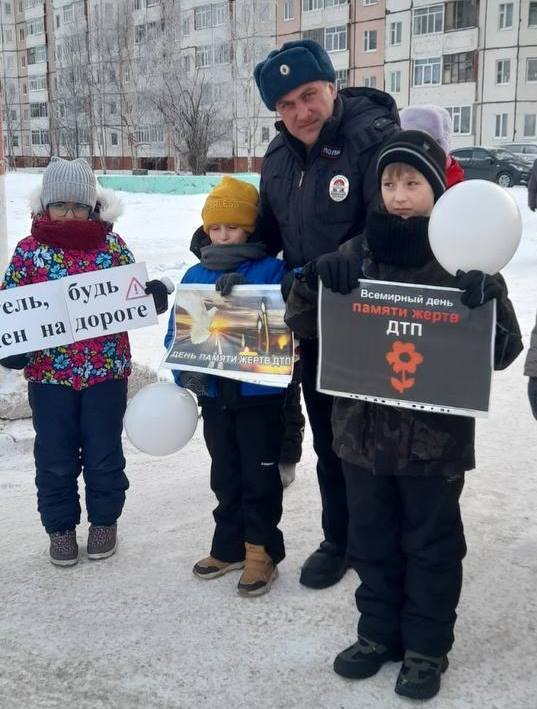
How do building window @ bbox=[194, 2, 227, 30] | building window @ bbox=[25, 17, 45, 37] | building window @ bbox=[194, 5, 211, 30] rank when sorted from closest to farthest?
building window @ bbox=[194, 2, 227, 30]
building window @ bbox=[194, 5, 211, 30]
building window @ bbox=[25, 17, 45, 37]

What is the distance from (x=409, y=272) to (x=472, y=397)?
44 centimetres

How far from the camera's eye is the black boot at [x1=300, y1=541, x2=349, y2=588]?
3307 mm

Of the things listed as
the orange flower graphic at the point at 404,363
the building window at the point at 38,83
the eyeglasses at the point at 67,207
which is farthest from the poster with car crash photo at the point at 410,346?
the building window at the point at 38,83

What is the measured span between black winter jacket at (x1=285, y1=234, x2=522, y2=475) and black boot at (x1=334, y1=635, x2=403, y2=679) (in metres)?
0.61

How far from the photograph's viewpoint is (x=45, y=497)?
3.55m

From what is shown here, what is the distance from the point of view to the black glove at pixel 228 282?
3123 millimetres

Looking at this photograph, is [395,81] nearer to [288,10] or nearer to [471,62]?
[471,62]

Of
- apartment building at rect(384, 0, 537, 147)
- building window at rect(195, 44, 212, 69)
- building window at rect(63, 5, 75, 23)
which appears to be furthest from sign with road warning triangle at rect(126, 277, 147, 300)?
building window at rect(63, 5, 75, 23)

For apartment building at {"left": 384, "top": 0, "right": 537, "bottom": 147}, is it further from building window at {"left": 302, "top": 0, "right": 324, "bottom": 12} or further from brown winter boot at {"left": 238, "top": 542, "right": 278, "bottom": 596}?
brown winter boot at {"left": 238, "top": 542, "right": 278, "bottom": 596}

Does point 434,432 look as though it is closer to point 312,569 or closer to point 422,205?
point 422,205

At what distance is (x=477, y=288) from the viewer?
2367 mm

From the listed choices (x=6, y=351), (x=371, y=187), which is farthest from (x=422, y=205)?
(x=6, y=351)

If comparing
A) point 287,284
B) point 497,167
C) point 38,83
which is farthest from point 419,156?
point 38,83

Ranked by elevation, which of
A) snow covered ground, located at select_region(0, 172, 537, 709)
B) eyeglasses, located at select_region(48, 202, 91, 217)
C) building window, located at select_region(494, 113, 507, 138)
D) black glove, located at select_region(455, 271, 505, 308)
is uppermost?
building window, located at select_region(494, 113, 507, 138)
